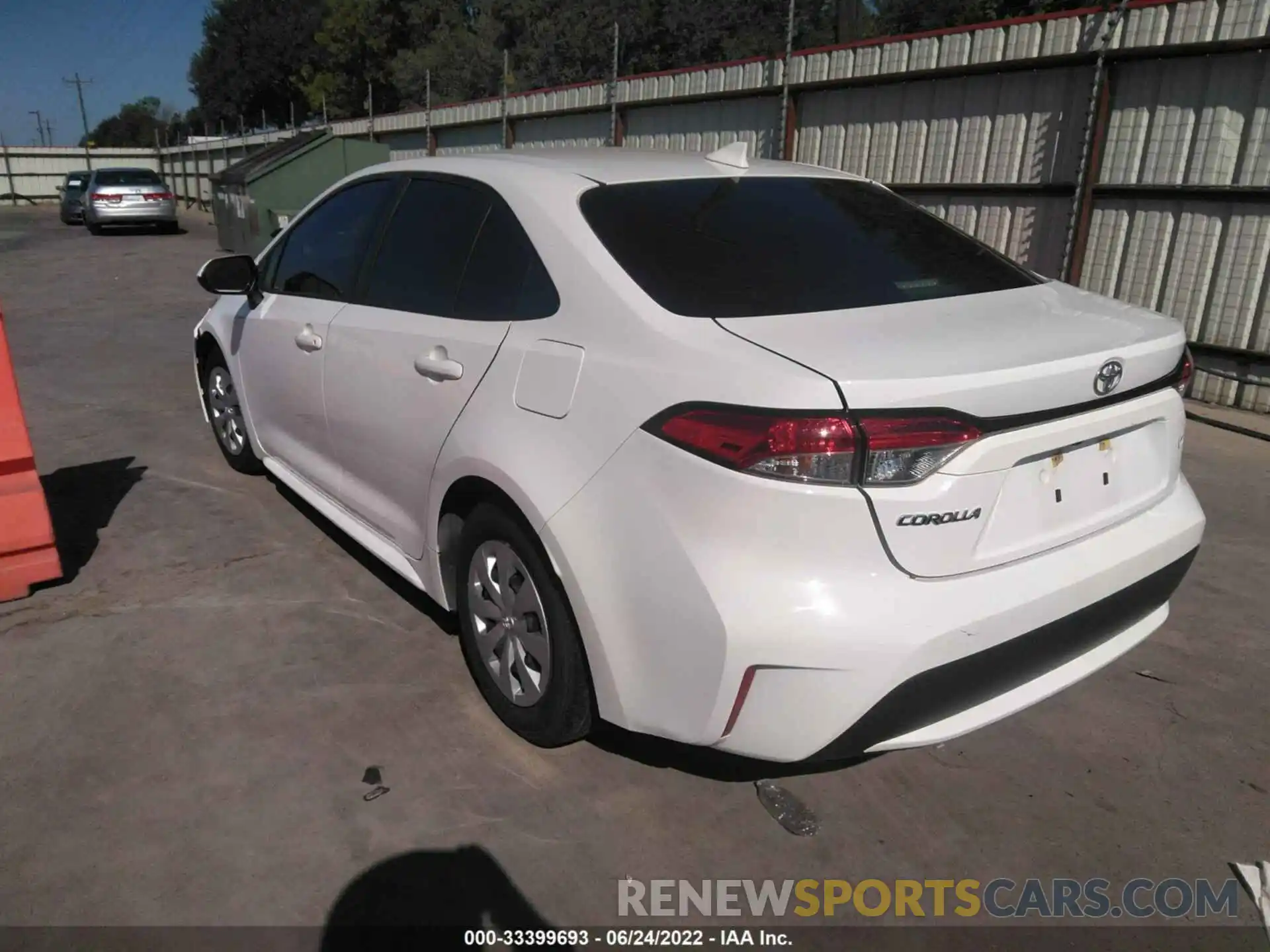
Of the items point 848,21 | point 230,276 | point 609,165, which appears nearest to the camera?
point 609,165

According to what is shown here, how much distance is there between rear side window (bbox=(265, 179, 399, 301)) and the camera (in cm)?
358

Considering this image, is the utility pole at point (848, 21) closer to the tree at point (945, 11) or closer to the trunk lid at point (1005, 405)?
the tree at point (945, 11)

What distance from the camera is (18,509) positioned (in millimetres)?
3719

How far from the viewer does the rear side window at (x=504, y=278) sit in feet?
8.62

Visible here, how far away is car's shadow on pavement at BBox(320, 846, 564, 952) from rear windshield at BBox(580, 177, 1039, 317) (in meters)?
1.46

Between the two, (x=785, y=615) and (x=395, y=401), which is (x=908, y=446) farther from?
(x=395, y=401)

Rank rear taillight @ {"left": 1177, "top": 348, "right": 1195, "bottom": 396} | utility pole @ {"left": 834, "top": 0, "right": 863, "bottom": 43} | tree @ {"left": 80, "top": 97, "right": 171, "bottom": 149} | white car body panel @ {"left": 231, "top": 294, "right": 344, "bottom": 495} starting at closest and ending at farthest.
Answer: rear taillight @ {"left": 1177, "top": 348, "right": 1195, "bottom": 396} → white car body panel @ {"left": 231, "top": 294, "right": 344, "bottom": 495} → utility pole @ {"left": 834, "top": 0, "right": 863, "bottom": 43} → tree @ {"left": 80, "top": 97, "right": 171, "bottom": 149}

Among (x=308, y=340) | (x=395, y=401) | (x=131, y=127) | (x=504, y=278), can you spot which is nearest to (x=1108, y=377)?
(x=504, y=278)

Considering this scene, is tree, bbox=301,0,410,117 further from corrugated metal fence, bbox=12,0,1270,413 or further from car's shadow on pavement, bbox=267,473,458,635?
car's shadow on pavement, bbox=267,473,458,635

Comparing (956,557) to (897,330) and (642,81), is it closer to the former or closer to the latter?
(897,330)

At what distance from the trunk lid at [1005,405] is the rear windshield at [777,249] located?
138 millimetres

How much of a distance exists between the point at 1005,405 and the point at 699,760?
4.44ft

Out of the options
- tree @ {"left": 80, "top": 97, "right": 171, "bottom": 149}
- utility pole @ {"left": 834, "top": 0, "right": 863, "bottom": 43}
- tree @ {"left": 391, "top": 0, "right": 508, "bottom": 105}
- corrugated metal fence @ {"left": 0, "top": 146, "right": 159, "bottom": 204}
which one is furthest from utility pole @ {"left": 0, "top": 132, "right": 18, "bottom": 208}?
tree @ {"left": 80, "top": 97, "right": 171, "bottom": 149}

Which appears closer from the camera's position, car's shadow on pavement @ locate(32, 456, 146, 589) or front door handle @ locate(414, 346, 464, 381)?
front door handle @ locate(414, 346, 464, 381)
